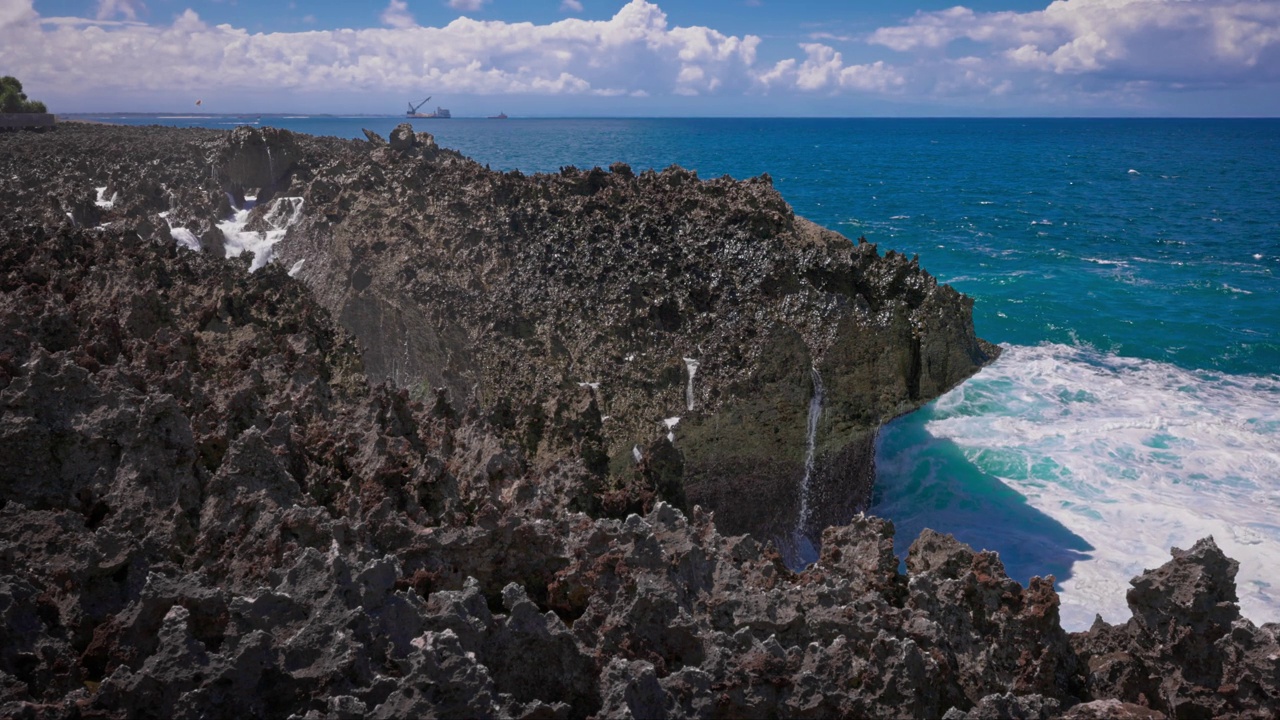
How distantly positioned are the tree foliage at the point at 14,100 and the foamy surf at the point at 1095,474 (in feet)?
150

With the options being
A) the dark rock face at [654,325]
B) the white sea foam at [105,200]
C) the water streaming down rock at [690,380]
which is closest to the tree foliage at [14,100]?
the white sea foam at [105,200]

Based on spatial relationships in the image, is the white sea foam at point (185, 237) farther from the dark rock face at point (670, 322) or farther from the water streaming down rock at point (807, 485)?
the water streaming down rock at point (807, 485)

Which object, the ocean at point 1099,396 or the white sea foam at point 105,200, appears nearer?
the ocean at point 1099,396

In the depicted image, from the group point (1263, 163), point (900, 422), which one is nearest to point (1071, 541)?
point (900, 422)

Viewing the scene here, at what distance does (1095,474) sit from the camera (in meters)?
14.9

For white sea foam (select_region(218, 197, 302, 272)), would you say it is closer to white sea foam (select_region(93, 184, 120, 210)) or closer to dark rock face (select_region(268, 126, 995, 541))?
white sea foam (select_region(93, 184, 120, 210))

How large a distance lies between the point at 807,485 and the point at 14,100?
154 feet

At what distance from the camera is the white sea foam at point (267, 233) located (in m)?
18.7

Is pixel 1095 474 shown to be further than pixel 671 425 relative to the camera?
Yes

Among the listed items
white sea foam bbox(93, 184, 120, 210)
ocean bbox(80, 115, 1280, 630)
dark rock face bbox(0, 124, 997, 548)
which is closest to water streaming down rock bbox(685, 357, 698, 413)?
dark rock face bbox(0, 124, 997, 548)

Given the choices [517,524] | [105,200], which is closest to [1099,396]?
[517,524]

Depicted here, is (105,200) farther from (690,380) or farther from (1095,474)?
(1095,474)

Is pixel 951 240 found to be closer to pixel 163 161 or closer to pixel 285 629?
pixel 163 161

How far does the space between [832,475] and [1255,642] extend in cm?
656
